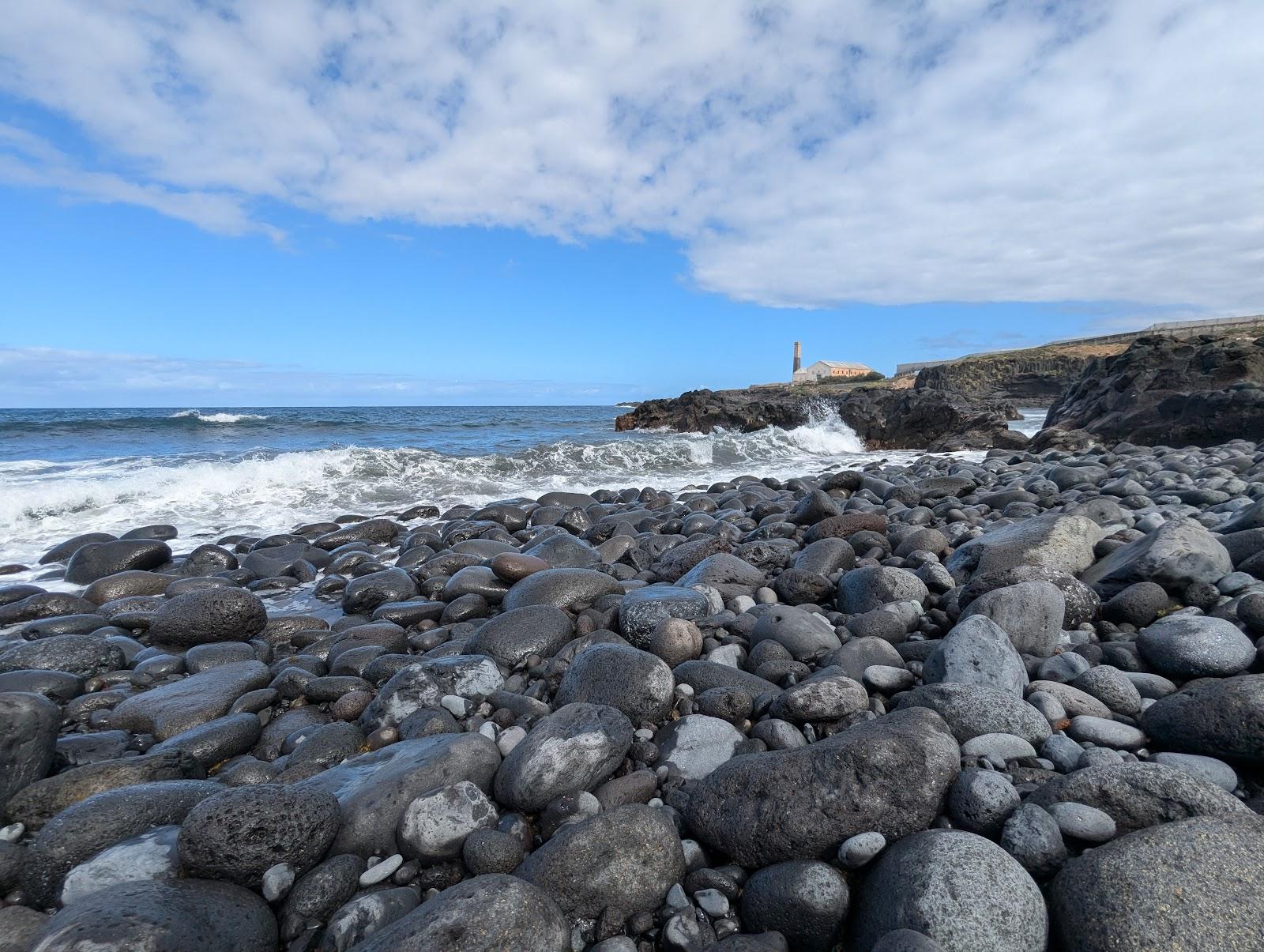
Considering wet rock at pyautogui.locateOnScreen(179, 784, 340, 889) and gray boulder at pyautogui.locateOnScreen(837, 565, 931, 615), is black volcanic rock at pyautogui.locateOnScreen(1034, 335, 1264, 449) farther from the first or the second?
wet rock at pyautogui.locateOnScreen(179, 784, 340, 889)

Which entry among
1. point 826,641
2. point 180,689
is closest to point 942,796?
point 826,641

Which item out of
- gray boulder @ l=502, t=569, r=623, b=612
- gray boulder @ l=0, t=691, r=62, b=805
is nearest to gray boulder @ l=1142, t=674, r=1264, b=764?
gray boulder @ l=502, t=569, r=623, b=612

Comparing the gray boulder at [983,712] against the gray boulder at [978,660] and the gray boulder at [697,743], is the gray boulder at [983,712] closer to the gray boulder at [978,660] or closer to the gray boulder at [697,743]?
the gray boulder at [978,660]

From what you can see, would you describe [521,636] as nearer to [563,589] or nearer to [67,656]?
[563,589]

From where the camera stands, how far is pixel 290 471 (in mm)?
13156

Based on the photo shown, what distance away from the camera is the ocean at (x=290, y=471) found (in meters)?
9.96

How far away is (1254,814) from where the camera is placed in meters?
1.73

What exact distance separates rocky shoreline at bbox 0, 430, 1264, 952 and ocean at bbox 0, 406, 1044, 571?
5.86m

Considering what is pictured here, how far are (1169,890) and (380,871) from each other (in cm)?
228

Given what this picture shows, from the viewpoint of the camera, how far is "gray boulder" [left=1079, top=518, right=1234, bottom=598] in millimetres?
3402

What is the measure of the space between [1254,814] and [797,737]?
136 cm

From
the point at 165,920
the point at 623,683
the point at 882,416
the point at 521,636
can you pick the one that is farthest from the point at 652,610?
the point at 882,416

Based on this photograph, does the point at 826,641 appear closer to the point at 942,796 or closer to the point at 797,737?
the point at 797,737

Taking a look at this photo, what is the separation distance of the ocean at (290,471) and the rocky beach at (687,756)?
521 cm
